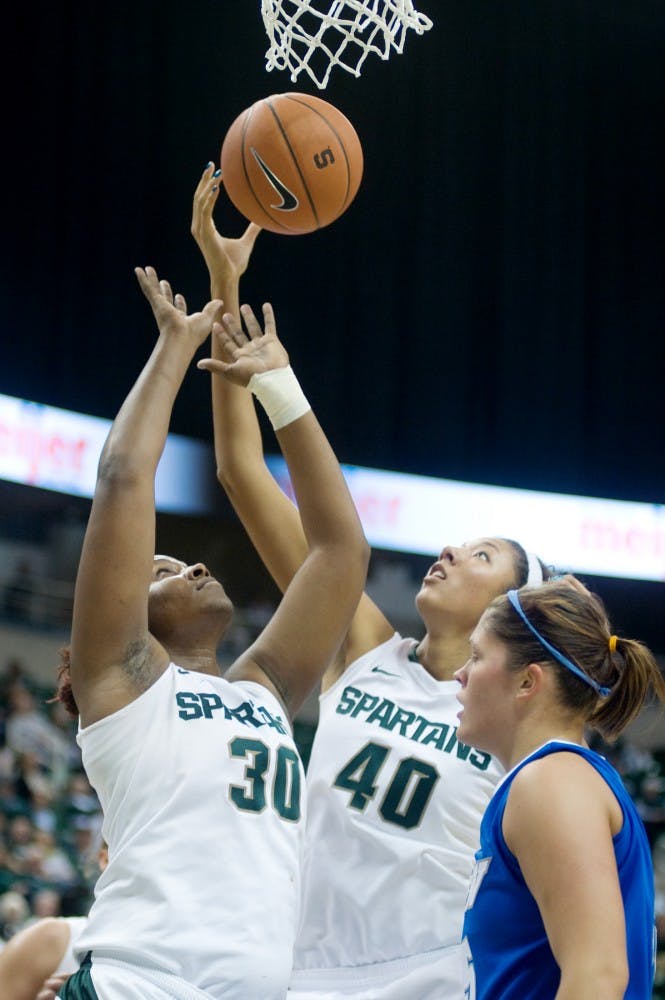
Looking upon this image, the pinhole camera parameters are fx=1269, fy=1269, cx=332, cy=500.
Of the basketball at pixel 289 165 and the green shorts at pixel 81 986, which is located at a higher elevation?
the basketball at pixel 289 165

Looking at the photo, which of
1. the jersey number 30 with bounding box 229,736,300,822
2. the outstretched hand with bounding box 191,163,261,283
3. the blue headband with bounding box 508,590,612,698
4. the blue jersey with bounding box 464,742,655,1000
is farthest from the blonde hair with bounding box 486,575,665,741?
the outstretched hand with bounding box 191,163,261,283

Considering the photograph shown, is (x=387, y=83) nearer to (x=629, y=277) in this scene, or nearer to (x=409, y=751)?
(x=629, y=277)

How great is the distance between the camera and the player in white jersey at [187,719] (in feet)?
7.94

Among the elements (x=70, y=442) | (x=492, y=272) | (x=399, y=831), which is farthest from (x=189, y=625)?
(x=492, y=272)

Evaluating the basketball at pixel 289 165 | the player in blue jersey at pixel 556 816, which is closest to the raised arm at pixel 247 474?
Result: the basketball at pixel 289 165

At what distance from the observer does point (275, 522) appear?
355 centimetres

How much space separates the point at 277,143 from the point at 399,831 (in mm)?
1921

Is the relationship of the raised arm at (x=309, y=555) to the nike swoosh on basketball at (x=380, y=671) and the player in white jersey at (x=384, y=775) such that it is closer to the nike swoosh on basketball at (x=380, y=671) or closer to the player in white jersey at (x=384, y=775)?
the player in white jersey at (x=384, y=775)

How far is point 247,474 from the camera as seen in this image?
3568mm

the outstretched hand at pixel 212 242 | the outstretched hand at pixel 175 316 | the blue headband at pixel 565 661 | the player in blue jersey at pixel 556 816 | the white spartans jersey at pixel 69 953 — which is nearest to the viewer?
the player in blue jersey at pixel 556 816

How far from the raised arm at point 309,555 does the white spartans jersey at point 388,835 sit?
32 cm

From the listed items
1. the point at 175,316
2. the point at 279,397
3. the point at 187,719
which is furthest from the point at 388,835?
the point at 175,316

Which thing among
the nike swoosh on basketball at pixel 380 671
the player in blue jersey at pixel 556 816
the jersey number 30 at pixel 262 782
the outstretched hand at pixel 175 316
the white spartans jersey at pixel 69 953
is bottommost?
the white spartans jersey at pixel 69 953

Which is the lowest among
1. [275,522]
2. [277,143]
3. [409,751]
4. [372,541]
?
[372,541]
